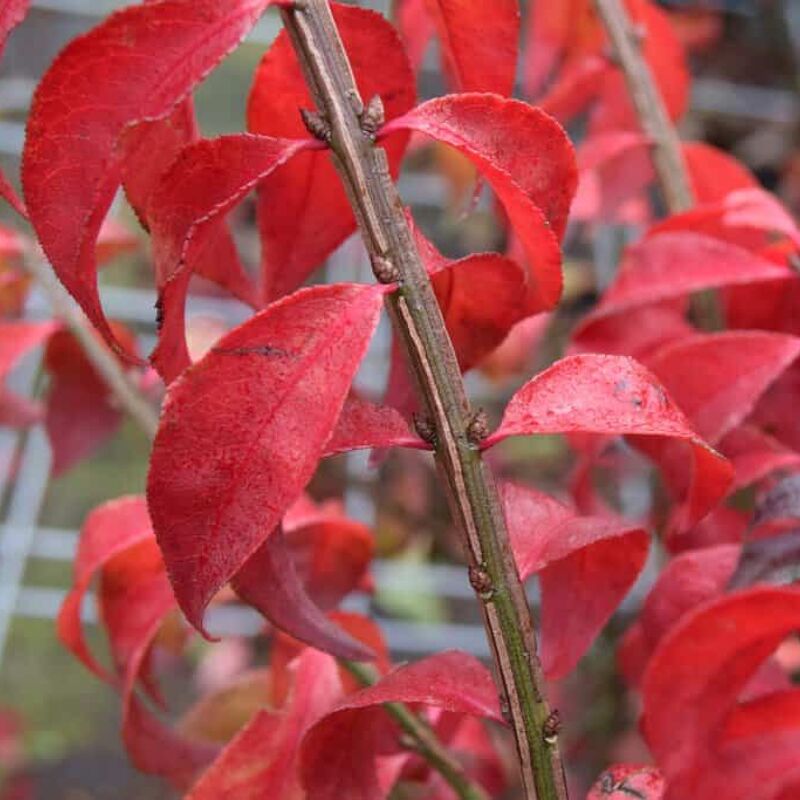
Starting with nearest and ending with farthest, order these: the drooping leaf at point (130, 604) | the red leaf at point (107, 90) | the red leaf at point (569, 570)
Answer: the red leaf at point (107, 90) < the red leaf at point (569, 570) < the drooping leaf at point (130, 604)

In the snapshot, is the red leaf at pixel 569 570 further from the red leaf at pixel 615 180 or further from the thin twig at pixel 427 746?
the red leaf at pixel 615 180

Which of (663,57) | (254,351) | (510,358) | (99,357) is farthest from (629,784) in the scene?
(510,358)

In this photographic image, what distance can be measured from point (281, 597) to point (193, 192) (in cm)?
13

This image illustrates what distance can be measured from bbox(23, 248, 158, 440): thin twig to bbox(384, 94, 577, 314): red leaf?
29cm

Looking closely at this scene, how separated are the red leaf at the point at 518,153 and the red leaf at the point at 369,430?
A: 71mm

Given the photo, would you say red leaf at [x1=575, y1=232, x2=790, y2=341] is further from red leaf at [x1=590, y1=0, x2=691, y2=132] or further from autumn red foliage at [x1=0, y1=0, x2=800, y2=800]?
red leaf at [x1=590, y1=0, x2=691, y2=132]

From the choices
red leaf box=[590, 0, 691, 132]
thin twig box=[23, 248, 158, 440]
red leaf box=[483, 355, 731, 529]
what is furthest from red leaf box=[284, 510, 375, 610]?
red leaf box=[590, 0, 691, 132]

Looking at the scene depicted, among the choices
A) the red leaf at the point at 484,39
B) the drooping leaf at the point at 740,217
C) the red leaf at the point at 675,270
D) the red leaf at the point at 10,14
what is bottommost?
the red leaf at the point at 675,270

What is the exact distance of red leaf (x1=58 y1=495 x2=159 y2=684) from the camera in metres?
0.49

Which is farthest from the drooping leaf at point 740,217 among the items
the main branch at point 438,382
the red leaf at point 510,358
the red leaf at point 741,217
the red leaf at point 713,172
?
the red leaf at point 510,358

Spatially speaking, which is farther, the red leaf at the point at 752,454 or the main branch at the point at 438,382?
the red leaf at the point at 752,454

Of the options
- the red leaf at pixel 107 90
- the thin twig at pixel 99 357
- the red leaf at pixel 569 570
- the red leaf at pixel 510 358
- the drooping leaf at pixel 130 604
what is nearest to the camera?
the red leaf at pixel 107 90

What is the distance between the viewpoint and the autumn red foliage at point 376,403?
0.30m

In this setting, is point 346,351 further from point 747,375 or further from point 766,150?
point 766,150
